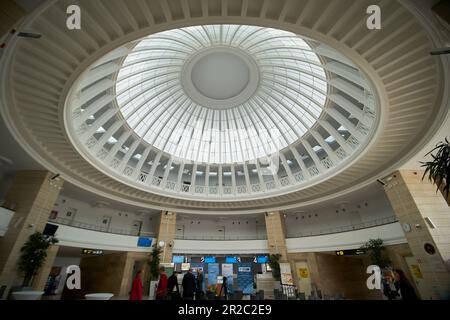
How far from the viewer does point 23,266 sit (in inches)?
462

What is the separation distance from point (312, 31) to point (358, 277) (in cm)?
2206

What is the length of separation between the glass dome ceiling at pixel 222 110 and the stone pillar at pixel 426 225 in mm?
3732

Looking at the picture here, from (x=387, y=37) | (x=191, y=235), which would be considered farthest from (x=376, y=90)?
(x=191, y=235)

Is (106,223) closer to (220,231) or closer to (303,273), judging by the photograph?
(220,231)

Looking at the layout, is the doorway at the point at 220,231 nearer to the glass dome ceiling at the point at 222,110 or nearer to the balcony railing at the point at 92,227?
the glass dome ceiling at the point at 222,110

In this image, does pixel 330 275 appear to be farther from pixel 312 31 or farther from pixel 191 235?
pixel 312 31

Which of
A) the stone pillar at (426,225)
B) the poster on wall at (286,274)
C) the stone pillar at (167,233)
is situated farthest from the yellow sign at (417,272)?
the stone pillar at (167,233)

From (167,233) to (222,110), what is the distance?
13310 mm

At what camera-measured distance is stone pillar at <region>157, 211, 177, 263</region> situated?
20.0 m

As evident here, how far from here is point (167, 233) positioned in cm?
2111

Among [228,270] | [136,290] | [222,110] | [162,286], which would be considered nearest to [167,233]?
[228,270]

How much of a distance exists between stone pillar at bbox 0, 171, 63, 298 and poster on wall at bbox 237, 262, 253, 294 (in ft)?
60.2

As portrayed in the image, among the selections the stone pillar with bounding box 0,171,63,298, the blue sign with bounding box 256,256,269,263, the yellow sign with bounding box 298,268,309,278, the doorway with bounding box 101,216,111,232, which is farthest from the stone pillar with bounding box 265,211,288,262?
the stone pillar with bounding box 0,171,63,298
